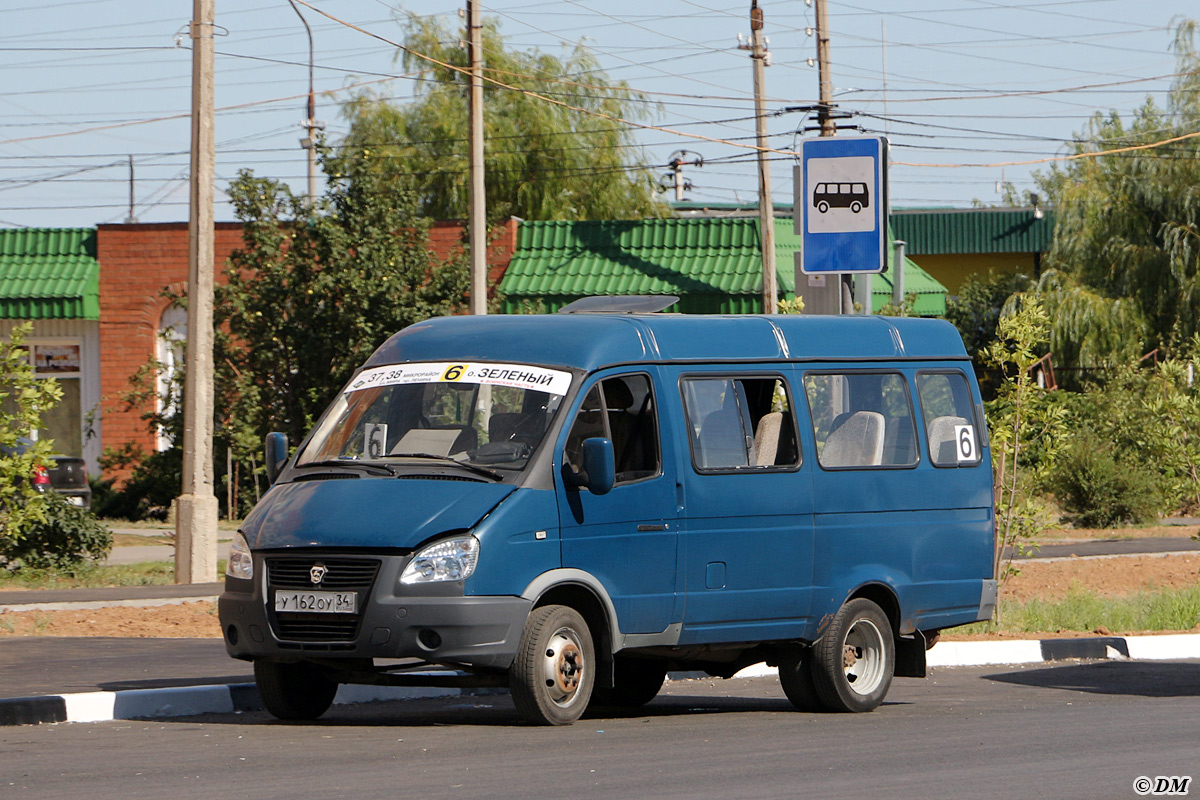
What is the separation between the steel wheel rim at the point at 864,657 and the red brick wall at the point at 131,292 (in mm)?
22728

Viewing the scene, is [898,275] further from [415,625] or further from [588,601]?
[415,625]

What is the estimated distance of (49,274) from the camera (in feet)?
107

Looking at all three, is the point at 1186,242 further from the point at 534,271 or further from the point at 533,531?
the point at 533,531

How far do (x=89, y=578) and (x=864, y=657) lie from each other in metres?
11.7

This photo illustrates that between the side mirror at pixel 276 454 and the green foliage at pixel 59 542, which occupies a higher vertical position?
the side mirror at pixel 276 454

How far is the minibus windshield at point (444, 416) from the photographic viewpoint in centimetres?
898

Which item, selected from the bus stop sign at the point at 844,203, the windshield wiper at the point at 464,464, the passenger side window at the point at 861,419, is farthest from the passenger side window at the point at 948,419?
the windshield wiper at the point at 464,464

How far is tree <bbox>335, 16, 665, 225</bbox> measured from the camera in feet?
138

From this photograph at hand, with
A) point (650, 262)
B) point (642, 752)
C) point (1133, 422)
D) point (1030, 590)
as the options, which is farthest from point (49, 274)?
point (642, 752)

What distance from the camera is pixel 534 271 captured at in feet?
103

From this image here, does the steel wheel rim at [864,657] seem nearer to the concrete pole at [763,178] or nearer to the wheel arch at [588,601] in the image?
the wheel arch at [588,601]

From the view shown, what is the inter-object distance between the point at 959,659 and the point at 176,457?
1936 cm

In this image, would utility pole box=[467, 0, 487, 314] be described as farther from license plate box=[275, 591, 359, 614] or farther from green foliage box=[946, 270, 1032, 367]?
green foliage box=[946, 270, 1032, 367]

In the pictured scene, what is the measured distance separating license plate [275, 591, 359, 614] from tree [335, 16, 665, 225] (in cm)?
3290
